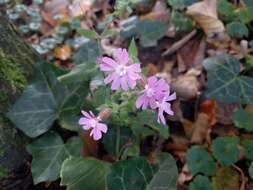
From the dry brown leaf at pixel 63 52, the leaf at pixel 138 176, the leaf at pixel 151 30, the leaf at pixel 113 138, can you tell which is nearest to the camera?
the leaf at pixel 138 176

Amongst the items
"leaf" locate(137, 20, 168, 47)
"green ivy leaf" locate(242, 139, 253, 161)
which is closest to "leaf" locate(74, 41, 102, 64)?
"leaf" locate(137, 20, 168, 47)

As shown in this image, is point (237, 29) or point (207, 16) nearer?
point (237, 29)

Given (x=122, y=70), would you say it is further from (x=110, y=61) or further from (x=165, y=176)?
(x=165, y=176)

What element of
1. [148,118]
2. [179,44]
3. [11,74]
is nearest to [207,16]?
[179,44]

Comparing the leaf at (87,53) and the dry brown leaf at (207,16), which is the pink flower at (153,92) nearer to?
the leaf at (87,53)

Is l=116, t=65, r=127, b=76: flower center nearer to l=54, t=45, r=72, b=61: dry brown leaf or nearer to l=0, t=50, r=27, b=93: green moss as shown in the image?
l=0, t=50, r=27, b=93: green moss

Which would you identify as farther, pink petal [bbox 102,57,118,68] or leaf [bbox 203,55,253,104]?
leaf [bbox 203,55,253,104]

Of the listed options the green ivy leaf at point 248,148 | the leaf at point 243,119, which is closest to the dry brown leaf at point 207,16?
the leaf at point 243,119
